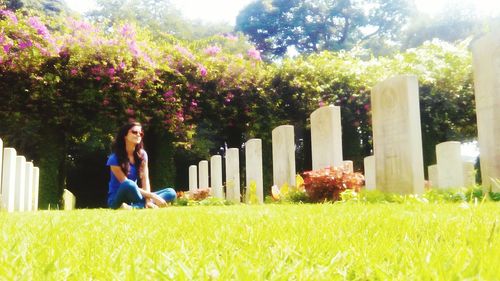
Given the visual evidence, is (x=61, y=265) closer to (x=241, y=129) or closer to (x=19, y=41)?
(x=19, y=41)

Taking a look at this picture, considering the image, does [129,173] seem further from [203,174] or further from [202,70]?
[203,174]

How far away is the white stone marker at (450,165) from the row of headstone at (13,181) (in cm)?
801

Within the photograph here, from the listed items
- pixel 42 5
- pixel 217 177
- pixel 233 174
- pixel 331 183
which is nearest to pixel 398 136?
pixel 331 183

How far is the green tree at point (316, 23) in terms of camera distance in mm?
31984

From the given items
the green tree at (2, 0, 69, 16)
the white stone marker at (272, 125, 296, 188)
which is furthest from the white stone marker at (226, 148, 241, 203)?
the green tree at (2, 0, 69, 16)

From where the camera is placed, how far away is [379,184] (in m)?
7.90

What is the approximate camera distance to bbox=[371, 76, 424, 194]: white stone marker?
23.0 ft

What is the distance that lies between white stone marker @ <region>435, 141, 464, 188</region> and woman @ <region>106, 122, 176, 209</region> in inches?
218

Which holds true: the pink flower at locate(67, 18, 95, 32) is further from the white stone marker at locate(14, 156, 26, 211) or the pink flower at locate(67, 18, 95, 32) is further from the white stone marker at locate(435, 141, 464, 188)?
the white stone marker at locate(435, 141, 464, 188)

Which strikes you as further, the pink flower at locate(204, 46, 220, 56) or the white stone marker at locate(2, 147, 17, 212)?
the pink flower at locate(204, 46, 220, 56)

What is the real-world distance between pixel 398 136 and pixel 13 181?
679cm

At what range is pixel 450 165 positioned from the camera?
943cm

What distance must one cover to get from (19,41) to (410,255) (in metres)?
13.1

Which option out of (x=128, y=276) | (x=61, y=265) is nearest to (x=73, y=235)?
(x=61, y=265)
